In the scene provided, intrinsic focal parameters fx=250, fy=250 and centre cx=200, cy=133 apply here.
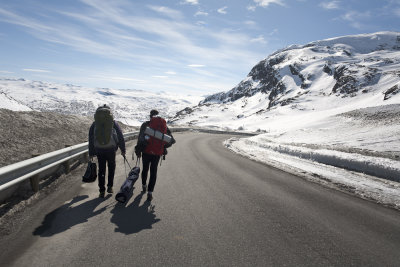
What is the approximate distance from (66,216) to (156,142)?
2366mm

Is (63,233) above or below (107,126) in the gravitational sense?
below

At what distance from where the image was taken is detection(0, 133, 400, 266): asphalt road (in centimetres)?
345

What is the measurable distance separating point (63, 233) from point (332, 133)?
2150 cm

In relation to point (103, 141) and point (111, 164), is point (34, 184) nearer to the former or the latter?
point (111, 164)

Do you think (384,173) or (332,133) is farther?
(332,133)

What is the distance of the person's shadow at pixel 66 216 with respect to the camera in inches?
164

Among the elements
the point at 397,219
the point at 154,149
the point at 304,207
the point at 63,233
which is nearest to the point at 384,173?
the point at 397,219

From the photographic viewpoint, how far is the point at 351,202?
600cm

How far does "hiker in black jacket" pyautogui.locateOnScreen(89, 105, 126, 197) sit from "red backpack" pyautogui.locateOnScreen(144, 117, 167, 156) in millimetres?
814

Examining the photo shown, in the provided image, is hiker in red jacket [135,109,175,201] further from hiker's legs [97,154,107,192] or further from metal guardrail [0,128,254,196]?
metal guardrail [0,128,254,196]

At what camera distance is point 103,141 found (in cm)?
579

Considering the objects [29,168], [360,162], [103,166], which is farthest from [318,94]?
[29,168]

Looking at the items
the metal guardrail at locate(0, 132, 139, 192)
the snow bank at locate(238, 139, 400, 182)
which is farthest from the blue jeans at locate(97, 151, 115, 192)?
the snow bank at locate(238, 139, 400, 182)

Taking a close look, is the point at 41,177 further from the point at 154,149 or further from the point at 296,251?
the point at 296,251
